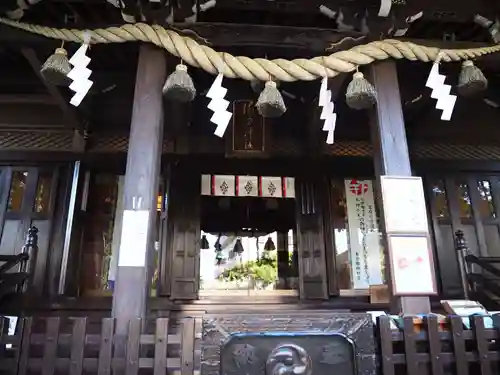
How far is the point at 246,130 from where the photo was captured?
21.1 ft

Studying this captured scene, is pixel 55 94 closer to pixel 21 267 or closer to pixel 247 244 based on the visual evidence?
pixel 21 267

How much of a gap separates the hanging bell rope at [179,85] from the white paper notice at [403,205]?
2157 millimetres

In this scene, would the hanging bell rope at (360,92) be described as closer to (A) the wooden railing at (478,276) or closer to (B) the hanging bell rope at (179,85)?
(B) the hanging bell rope at (179,85)

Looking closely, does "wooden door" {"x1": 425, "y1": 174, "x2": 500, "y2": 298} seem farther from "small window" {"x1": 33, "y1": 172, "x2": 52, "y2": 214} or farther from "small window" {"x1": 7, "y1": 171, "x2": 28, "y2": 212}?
"small window" {"x1": 7, "y1": 171, "x2": 28, "y2": 212}

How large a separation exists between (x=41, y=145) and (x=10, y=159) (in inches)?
20.2

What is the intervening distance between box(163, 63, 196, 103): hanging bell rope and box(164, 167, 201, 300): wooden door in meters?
2.72

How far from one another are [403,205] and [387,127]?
88cm

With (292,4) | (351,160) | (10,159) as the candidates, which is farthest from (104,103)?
(351,160)

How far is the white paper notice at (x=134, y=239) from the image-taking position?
3795 mm

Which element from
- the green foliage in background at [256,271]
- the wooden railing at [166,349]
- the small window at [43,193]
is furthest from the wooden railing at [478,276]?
the small window at [43,193]

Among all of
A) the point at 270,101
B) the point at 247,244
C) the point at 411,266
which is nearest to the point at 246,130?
the point at 270,101

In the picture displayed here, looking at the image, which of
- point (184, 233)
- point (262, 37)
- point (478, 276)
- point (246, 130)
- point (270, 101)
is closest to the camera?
point (270, 101)

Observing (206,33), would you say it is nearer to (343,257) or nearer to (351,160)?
(351,160)

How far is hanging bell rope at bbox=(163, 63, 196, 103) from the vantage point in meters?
4.16
